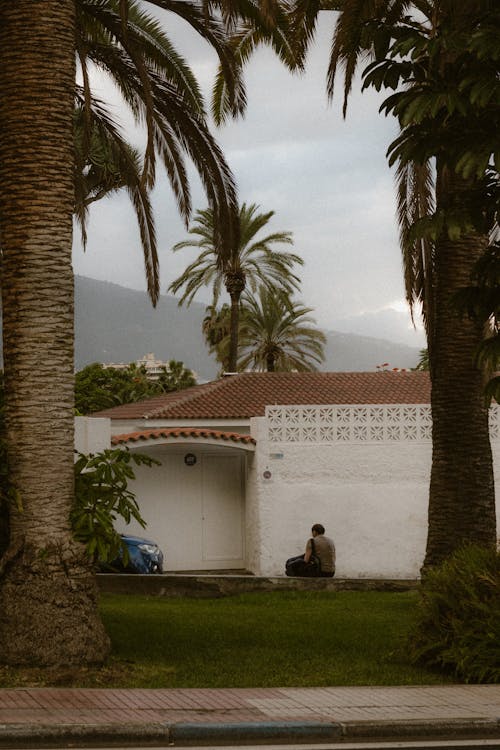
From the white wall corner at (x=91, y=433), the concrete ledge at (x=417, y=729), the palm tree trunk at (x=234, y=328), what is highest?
the palm tree trunk at (x=234, y=328)

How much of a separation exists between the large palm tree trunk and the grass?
507 millimetres

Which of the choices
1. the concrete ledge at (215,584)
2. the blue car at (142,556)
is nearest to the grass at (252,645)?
the concrete ledge at (215,584)

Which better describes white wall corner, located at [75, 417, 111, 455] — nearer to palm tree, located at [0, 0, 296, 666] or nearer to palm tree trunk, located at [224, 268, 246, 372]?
palm tree, located at [0, 0, 296, 666]

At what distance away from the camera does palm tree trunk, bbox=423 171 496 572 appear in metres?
15.6

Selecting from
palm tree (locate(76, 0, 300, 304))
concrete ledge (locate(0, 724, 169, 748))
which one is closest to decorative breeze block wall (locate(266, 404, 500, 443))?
palm tree (locate(76, 0, 300, 304))

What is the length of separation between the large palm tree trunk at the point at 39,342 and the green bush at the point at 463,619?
3181 mm

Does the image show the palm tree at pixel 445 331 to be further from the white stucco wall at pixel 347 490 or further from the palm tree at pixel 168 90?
the white stucco wall at pixel 347 490

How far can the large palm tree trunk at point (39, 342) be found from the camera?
1115 centimetres

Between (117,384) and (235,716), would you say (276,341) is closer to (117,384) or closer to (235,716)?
(117,384)

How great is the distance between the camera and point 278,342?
188 feet

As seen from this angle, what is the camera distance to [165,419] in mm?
30922

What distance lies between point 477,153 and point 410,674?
5.11m

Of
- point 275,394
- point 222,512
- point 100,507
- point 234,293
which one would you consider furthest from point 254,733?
point 234,293

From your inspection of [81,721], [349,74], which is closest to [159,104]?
[349,74]
